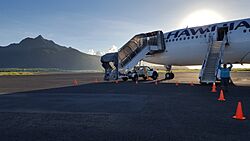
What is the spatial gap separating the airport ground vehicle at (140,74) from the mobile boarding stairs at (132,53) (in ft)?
3.21

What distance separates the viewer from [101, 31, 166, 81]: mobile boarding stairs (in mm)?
26125

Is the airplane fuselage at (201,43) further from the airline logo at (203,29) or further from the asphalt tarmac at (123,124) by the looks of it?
the asphalt tarmac at (123,124)

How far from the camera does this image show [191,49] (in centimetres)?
2209

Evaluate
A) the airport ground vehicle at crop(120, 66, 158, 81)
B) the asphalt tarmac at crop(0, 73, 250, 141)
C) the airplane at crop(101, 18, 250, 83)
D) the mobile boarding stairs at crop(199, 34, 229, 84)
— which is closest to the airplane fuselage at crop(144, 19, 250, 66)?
the airplane at crop(101, 18, 250, 83)

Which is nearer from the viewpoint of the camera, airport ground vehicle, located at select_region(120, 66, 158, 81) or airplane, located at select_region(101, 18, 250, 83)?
airplane, located at select_region(101, 18, 250, 83)

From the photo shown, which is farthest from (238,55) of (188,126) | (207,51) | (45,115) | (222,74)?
(45,115)

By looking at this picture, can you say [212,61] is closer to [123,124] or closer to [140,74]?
[140,74]

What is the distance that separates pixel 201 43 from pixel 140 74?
939 cm

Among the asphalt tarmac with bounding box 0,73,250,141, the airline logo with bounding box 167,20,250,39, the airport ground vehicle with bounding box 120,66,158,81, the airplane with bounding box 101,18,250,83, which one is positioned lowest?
the asphalt tarmac with bounding box 0,73,250,141

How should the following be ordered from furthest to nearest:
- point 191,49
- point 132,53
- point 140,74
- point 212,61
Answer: point 140,74 → point 132,53 → point 191,49 → point 212,61

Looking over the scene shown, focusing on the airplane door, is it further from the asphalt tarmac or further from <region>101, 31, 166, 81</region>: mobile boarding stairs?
the asphalt tarmac

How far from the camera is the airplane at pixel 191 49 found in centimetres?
1933

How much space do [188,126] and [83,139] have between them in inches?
108

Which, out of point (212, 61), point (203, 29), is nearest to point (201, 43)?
point (203, 29)
